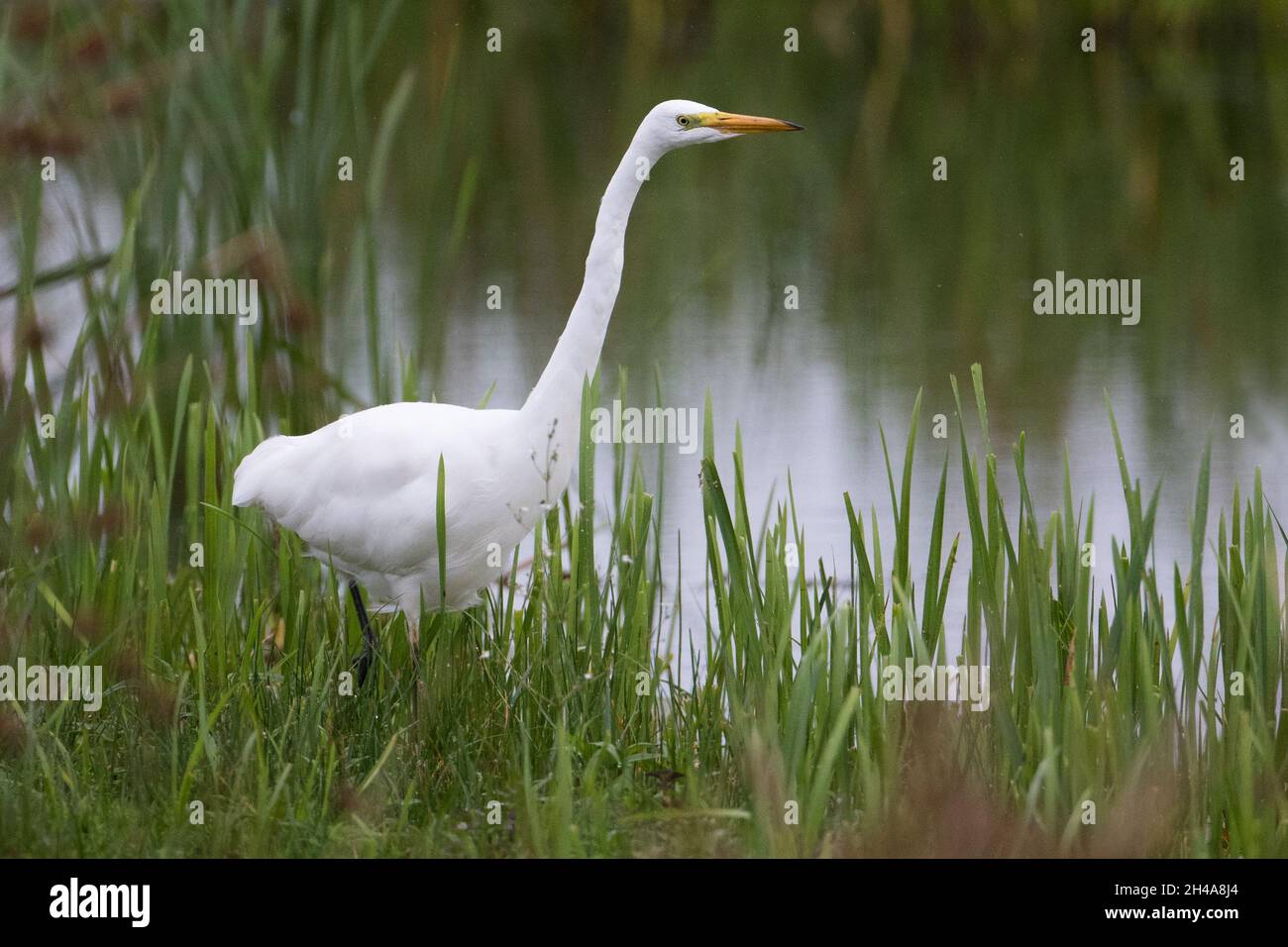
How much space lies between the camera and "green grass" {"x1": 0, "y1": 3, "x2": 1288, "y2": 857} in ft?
9.52

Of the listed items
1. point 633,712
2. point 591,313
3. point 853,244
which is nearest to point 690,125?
point 591,313

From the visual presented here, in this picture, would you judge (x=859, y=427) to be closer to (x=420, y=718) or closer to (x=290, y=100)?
(x=420, y=718)

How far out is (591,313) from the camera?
11.6 feet

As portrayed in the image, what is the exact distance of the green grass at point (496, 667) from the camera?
290 cm

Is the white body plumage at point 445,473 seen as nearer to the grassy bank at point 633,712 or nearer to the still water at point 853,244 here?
the grassy bank at point 633,712

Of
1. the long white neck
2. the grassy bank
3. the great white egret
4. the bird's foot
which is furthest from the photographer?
the bird's foot

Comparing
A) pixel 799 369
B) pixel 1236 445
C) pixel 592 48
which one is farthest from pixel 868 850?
pixel 592 48

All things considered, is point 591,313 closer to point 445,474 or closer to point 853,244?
point 445,474

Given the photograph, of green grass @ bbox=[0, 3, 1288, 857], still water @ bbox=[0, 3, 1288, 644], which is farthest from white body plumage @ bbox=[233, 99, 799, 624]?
still water @ bbox=[0, 3, 1288, 644]

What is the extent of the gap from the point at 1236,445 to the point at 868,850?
14.1ft

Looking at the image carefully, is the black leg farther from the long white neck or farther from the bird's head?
the bird's head

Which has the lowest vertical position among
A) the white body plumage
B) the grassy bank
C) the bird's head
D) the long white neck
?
the grassy bank

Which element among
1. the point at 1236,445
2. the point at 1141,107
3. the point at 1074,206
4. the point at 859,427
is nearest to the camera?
the point at 1236,445

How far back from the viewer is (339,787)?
3.15m
